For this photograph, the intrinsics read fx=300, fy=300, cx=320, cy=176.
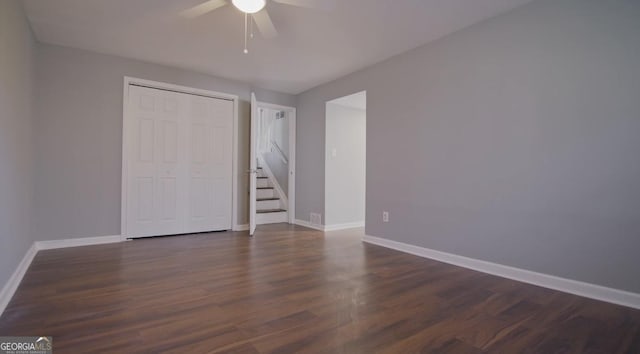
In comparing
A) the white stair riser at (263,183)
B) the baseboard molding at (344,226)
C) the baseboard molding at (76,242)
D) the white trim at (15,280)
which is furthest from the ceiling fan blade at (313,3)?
the white stair riser at (263,183)

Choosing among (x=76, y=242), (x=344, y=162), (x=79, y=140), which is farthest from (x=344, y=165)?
(x=76, y=242)

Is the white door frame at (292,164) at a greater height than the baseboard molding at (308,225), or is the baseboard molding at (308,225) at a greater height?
the white door frame at (292,164)

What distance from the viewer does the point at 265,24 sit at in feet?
8.87

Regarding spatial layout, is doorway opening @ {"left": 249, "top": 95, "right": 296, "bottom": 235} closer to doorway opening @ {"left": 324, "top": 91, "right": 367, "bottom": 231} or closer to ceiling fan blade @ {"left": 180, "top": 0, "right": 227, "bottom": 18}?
doorway opening @ {"left": 324, "top": 91, "right": 367, "bottom": 231}

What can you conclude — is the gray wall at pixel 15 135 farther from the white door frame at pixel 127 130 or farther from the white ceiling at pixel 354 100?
the white ceiling at pixel 354 100

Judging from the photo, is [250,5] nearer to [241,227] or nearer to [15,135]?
[15,135]

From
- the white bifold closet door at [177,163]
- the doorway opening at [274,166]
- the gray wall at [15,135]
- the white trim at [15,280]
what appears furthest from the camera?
the doorway opening at [274,166]

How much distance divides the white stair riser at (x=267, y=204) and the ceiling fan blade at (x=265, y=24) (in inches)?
127

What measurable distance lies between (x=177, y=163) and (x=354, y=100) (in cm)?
271

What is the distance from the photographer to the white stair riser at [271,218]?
5.25 metres

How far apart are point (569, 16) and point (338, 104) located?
301 cm

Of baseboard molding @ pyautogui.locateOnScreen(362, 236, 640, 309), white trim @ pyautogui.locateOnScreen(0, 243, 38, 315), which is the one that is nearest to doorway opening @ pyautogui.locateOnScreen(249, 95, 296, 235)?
white trim @ pyautogui.locateOnScreen(0, 243, 38, 315)

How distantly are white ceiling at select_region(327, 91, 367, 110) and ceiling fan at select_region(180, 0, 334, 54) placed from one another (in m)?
1.67

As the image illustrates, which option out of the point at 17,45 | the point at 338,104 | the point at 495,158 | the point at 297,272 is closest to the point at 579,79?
the point at 495,158
